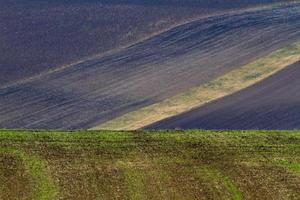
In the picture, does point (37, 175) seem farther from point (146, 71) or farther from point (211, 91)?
point (146, 71)

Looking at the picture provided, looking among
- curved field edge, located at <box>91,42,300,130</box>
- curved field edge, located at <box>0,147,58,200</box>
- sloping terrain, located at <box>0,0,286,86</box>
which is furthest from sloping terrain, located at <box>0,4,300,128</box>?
curved field edge, located at <box>0,147,58,200</box>

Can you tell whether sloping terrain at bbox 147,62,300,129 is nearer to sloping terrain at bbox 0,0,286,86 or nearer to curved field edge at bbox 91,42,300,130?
curved field edge at bbox 91,42,300,130

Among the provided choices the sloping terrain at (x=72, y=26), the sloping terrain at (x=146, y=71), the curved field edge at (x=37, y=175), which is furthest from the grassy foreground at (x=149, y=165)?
the sloping terrain at (x=72, y=26)

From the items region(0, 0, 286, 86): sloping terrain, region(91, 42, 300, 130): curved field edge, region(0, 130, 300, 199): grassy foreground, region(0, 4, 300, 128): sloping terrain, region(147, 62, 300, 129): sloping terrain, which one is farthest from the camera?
region(0, 0, 286, 86): sloping terrain

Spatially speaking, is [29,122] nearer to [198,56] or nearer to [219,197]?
[198,56]

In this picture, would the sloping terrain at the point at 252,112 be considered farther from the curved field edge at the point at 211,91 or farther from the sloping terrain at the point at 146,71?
the sloping terrain at the point at 146,71
